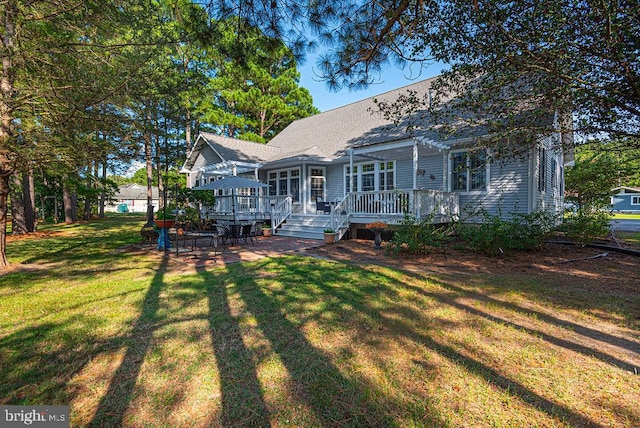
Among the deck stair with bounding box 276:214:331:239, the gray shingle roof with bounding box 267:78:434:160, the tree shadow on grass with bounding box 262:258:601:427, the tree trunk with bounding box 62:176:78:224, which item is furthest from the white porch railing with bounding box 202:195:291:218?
the tree trunk with bounding box 62:176:78:224

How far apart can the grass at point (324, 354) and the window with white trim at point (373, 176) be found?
8320 mm

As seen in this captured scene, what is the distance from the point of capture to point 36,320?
13.1 feet

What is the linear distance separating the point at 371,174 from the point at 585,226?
7.81 m

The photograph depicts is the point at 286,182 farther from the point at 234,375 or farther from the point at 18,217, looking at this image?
the point at 234,375

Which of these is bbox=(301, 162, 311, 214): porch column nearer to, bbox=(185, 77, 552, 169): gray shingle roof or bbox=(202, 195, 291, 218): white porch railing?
bbox=(185, 77, 552, 169): gray shingle roof

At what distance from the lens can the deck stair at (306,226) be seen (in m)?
12.0

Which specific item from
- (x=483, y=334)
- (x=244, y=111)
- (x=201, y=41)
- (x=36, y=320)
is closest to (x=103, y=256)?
(x=36, y=320)

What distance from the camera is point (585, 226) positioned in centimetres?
825

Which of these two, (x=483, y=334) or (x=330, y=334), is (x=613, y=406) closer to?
(x=483, y=334)

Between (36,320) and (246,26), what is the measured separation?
5.62 meters

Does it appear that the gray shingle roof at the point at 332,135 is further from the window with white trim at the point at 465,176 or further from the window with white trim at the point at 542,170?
the window with white trim at the point at 542,170

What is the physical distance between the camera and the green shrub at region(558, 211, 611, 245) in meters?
8.22

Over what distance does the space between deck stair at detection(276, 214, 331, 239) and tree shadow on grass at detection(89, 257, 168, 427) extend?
7.84 m

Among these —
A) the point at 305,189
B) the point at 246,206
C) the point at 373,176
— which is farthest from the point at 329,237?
the point at 246,206
